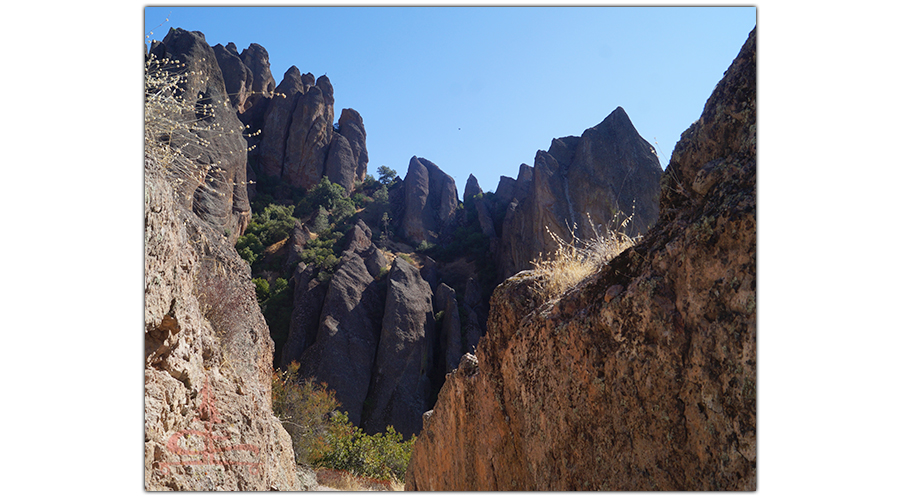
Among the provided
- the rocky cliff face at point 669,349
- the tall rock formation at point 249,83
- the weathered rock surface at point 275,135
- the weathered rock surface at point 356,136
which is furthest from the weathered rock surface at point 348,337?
the rocky cliff face at point 669,349

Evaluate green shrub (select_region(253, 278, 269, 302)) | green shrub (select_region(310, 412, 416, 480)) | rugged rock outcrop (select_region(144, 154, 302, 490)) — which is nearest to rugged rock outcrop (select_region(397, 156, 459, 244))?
green shrub (select_region(253, 278, 269, 302))

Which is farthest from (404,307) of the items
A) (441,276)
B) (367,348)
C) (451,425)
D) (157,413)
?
(157,413)

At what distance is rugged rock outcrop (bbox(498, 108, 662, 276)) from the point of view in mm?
22094

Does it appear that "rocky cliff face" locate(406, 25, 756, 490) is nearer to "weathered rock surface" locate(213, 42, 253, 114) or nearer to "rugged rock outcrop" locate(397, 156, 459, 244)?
"rugged rock outcrop" locate(397, 156, 459, 244)

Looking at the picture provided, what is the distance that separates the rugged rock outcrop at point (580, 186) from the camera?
22094mm

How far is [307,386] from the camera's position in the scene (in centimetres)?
1905

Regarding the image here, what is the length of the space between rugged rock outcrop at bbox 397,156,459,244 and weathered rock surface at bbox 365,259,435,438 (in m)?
7.24

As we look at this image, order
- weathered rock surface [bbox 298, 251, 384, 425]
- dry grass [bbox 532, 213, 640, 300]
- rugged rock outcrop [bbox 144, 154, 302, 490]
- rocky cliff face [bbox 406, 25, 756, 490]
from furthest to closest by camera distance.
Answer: weathered rock surface [bbox 298, 251, 384, 425], dry grass [bbox 532, 213, 640, 300], rugged rock outcrop [bbox 144, 154, 302, 490], rocky cliff face [bbox 406, 25, 756, 490]

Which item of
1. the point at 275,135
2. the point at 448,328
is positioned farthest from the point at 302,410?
→ the point at 275,135

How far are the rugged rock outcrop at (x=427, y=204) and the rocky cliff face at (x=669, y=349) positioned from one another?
29532 mm

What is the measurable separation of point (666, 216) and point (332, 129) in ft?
114

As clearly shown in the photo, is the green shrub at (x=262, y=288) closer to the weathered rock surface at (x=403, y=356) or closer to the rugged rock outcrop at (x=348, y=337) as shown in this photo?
the rugged rock outcrop at (x=348, y=337)

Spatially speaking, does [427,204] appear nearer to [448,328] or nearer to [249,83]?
[448,328]

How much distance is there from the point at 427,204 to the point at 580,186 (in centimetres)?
1241
